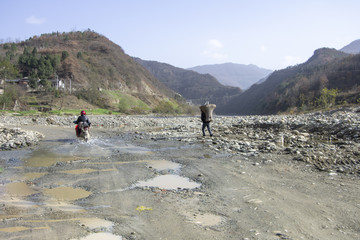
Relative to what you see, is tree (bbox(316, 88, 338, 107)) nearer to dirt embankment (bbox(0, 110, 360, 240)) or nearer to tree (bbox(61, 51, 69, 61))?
dirt embankment (bbox(0, 110, 360, 240))

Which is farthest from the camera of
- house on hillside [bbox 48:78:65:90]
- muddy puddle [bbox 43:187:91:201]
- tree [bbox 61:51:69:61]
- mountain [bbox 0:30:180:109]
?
tree [bbox 61:51:69:61]

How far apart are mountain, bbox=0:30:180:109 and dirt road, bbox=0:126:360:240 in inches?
3230

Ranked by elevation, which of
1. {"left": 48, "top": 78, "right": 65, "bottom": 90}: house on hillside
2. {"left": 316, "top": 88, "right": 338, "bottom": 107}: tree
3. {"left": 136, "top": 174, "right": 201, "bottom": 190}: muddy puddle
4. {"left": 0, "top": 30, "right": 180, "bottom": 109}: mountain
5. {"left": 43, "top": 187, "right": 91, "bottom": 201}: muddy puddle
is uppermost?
{"left": 0, "top": 30, "right": 180, "bottom": 109}: mountain

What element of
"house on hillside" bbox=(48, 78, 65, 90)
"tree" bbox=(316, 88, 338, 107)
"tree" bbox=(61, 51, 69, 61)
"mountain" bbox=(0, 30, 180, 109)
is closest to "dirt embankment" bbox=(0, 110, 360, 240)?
"tree" bbox=(316, 88, 338, 107)

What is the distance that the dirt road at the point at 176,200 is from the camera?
4668 millimetres

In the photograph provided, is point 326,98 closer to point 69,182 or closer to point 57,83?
point 69,182

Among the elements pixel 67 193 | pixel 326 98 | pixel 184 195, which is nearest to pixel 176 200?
pixel 184 195

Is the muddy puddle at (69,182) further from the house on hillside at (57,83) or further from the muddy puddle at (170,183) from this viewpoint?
the house on hillside at (57,83)

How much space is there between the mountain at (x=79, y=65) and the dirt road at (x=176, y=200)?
269 feet

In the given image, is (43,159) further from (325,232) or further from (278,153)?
(325,232)

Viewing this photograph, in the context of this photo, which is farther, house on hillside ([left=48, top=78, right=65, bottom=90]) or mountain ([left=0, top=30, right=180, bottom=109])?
mountain ([left=0, top=30, right=180, bottom=109])

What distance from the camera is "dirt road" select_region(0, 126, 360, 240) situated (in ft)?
15.3

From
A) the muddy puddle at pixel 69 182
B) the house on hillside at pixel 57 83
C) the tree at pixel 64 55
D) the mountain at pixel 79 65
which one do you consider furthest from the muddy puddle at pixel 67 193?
the tree at pixel 64 55

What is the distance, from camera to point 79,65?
378 feet
